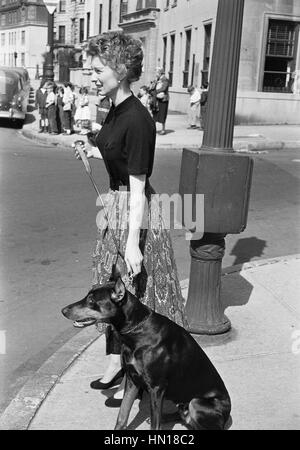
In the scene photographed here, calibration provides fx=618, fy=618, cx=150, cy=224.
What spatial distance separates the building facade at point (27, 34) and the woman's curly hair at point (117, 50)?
69986 mm

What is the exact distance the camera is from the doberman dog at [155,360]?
9.64 feet

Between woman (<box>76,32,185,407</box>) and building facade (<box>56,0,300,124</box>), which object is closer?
woman (<box>76,32,185,407</box>)

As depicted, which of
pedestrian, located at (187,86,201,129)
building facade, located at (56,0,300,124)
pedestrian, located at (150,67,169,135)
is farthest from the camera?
building facade, located at (56,0,300,124)

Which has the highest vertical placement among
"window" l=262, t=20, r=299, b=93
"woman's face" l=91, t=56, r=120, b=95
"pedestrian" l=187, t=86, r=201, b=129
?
"window" l=262, t=20, r=299, b=93

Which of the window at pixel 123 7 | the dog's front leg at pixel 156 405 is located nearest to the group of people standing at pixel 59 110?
the dog's front leg at pixel 156 405

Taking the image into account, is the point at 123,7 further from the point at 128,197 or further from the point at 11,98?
the point at 128,197

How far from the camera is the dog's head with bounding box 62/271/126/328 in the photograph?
115 inches

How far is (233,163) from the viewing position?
163 inches

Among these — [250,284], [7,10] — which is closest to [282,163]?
[250,284]

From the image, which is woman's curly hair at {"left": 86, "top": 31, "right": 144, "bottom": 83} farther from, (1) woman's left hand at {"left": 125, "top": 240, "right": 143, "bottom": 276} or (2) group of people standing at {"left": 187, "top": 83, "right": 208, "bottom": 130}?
(2) group of people standing at {"left": 187, "top": 83, "right": 208, "bottom": 130}

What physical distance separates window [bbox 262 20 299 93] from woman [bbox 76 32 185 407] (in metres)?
21.0

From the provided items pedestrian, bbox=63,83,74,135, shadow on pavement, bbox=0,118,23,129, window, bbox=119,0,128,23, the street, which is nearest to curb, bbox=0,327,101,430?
the street

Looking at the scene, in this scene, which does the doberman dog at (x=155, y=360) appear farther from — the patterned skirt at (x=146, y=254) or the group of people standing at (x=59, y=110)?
the group of people standing at (x=59, y=110)

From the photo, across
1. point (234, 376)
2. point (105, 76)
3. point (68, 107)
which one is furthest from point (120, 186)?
point (68, 107)
